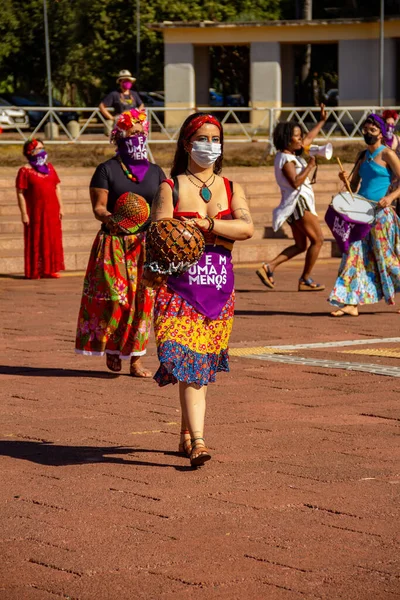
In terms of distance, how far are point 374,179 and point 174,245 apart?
19.4 ft

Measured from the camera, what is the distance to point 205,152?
6066 millimetres

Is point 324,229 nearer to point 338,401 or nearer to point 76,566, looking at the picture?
point 338,401

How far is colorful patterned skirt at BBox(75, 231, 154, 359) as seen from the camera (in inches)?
339

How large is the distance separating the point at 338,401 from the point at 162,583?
3.33m

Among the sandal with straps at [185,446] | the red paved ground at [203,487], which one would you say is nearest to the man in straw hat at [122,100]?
the red paved ground at [203,487]

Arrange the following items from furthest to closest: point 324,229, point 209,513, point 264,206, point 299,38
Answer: point 299,38, point 264,206, point 324,229, point 209,513

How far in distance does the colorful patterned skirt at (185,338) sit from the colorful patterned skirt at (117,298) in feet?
8.25

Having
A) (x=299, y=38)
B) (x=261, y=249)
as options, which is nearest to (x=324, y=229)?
(x=261, y=249)

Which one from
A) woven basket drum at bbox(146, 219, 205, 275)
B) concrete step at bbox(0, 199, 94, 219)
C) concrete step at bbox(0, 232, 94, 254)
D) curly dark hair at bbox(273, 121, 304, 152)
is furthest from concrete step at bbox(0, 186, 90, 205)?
woven basket drum at bbox(146, 219, 205, 275)

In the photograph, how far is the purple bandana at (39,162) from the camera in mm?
14984

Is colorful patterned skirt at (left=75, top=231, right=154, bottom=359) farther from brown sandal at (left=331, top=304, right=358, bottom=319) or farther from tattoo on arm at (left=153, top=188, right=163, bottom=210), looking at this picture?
brown sandal at (left=331, top=304, right=358, bottom=319)

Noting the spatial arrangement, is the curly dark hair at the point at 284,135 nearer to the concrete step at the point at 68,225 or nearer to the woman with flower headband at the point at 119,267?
the woman with flower headband at the point at 119,267

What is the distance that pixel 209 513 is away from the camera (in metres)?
5.31

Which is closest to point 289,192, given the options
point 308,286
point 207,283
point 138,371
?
point 308,286
